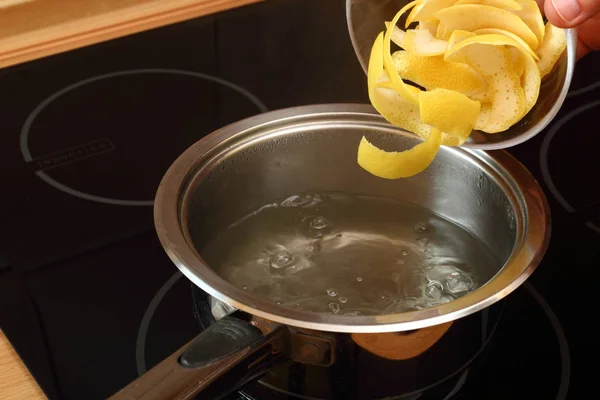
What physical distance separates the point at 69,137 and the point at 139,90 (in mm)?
109

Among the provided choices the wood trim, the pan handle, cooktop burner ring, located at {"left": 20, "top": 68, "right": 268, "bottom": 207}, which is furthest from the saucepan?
the wood trim

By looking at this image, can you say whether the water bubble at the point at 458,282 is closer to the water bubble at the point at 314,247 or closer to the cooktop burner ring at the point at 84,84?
the water bubble at the point at 314,247

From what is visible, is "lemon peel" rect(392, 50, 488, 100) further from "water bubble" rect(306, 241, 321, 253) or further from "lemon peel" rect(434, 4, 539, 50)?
"water bubble" rect(306, 241, 321, 253)

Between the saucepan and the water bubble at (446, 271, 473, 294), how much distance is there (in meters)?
0.01

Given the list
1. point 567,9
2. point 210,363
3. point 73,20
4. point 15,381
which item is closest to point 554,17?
point 567,9

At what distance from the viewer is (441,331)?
1.74ft

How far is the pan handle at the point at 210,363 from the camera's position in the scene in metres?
0.48

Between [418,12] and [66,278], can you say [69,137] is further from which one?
[418,12]

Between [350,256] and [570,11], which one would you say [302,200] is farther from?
[570,11]

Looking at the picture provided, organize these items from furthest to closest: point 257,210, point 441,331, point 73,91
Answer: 1. point 73,91
2. point 257,210
3. point 441,331

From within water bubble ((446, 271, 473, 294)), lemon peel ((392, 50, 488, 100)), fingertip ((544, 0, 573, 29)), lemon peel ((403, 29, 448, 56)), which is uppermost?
fingertip ((544, 0, 573, 29))

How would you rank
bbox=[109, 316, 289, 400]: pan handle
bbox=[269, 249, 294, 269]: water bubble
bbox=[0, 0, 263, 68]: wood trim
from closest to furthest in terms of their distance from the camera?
bbox=[109, 316, 289, 400]: pan handle < bbox=[269, 249, 294, 269]: water bubble < bbox=[0, 0, 263, 68]: wood trim

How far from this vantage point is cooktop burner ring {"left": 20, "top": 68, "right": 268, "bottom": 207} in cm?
78

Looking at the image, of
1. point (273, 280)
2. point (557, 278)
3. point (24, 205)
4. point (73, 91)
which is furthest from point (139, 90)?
point (557, 278)
